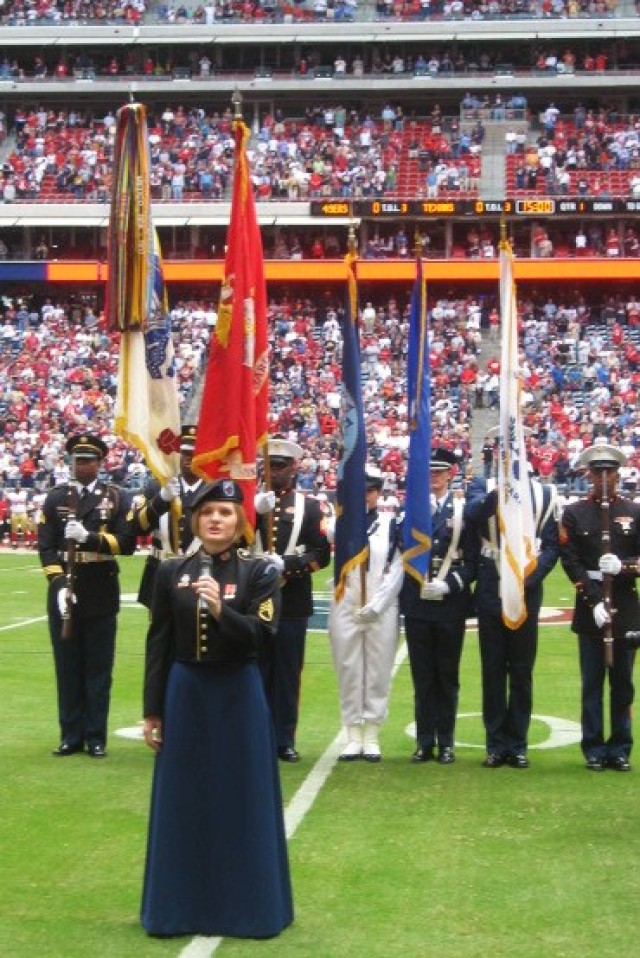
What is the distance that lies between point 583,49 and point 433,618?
155ft

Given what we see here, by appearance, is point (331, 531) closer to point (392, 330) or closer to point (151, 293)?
point (151, 293)

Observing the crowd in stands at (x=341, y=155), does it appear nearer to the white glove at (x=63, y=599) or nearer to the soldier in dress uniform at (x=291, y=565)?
the soldier in dress uniform at (x=291, y=565)

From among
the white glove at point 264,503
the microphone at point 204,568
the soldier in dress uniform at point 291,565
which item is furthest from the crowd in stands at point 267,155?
the microphone at point 204,568

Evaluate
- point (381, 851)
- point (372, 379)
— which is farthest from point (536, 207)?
point (381, 851)

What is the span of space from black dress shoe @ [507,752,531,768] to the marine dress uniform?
4005 mm

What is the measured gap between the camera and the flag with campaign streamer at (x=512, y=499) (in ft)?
34.8

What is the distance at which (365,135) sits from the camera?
53.9 meters

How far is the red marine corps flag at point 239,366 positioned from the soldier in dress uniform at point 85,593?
5.46ft

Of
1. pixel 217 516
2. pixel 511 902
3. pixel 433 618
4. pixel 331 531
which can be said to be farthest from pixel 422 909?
pixel 331 531

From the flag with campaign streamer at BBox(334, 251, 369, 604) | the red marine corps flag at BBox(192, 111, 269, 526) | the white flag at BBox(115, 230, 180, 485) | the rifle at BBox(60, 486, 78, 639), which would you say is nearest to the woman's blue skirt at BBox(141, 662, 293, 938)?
the red marine corps flag at BBox(192, 111, 269, 526)

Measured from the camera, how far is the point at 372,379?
44344 millimetres

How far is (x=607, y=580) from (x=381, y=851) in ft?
9.71

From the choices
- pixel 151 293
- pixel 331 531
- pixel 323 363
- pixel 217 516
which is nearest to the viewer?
pixel 217 516

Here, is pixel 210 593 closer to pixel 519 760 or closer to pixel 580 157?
pixel 519 760
